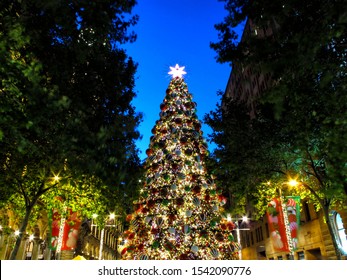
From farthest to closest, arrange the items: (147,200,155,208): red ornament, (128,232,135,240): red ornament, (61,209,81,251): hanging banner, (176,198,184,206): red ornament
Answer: (61,209,81,251): hanging banner, (128,232,135,240): red ornament, (147,200,155,208): red ornament, (176,198,184,206): red ornament

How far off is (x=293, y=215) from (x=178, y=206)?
24.9 ft

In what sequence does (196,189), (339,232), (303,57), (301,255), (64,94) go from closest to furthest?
(303,57)
(64,94)
(196,189)
(339,232)
(301,255)

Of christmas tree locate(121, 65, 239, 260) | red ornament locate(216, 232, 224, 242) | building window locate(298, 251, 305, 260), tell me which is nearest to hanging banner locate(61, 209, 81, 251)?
christmas tree locate(121, 65, 239, 260)

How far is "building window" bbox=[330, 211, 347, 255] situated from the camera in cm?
1789

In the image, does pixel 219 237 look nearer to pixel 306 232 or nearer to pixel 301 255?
pixel 306 232

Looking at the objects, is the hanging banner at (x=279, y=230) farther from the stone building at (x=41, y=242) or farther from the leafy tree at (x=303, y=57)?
the stone building at (x=41, y=242)

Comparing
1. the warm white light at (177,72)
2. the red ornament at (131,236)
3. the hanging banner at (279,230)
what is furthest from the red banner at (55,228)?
the hanging banner at (279,230)

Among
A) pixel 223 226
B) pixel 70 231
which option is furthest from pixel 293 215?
pixel 70 231

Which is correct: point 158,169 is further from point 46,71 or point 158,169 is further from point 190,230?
point 46,71

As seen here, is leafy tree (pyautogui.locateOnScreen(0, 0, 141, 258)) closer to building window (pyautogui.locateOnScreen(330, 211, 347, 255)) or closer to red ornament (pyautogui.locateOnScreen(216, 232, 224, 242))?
red ornament (pyautogui.locateOnScreen(216, 232, 224, 242))

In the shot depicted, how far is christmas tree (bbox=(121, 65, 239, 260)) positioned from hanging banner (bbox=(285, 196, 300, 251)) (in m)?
4.91

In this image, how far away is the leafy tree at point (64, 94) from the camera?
7.06 meters

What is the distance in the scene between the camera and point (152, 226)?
36.2ft

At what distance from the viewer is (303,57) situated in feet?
21.1
